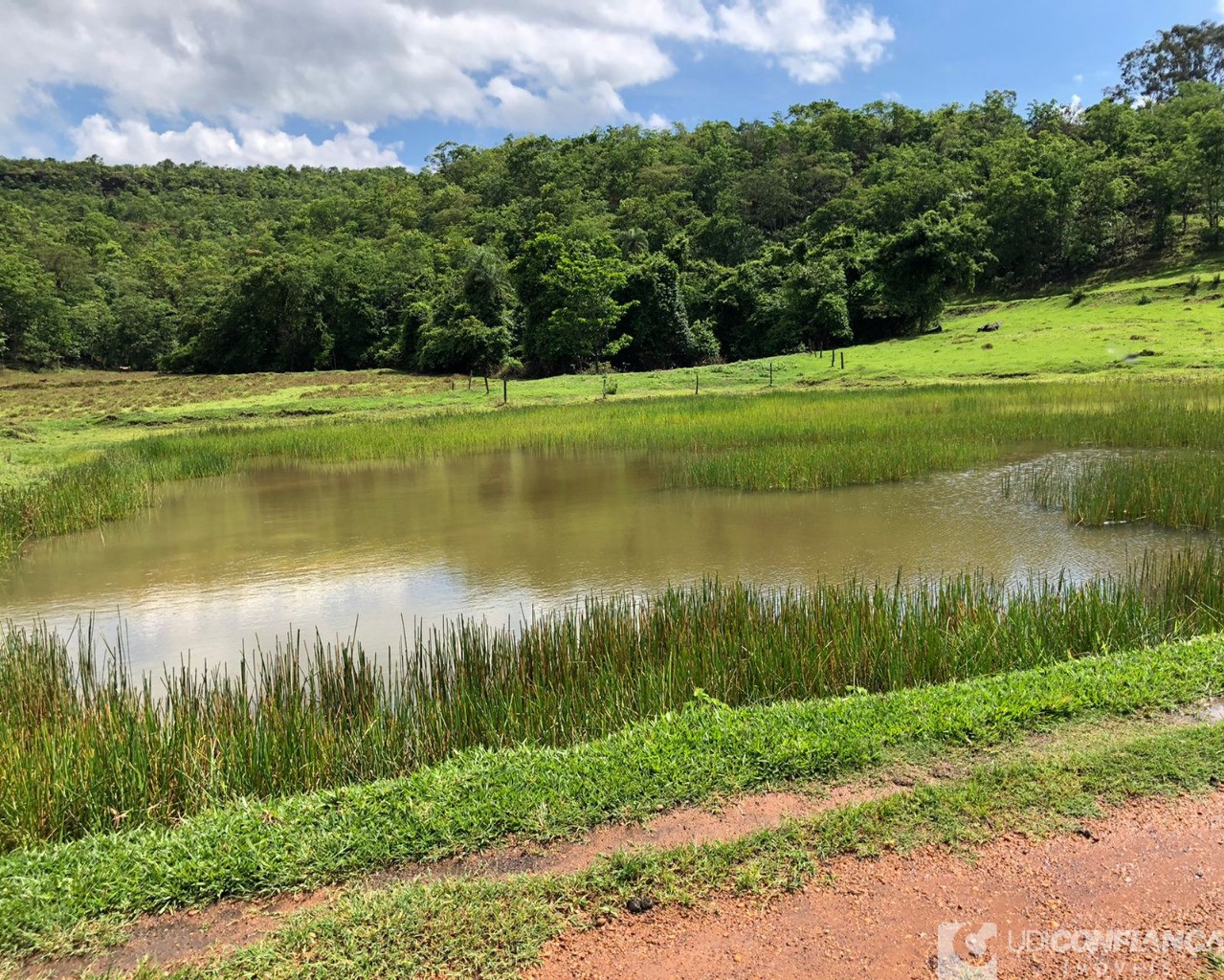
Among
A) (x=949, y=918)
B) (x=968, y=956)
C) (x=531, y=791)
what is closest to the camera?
(x=968, y=956)

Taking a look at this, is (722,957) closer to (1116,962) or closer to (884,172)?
(1116,962)

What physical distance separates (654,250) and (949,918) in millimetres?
58236

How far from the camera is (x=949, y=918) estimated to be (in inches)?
109

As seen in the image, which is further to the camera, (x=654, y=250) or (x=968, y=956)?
(x=654, y=250)

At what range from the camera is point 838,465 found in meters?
13.4

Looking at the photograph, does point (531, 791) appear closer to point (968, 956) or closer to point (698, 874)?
point (698, 874)

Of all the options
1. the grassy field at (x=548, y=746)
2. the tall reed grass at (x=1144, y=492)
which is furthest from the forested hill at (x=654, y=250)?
the grassy field at (x=548, y=746)

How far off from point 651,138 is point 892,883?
9255 cm

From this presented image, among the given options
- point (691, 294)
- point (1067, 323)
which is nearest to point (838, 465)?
point (1067, 323)

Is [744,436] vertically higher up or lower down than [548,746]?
higher up

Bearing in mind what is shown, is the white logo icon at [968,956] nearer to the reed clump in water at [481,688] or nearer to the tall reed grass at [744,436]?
the reed clump in water at [481,688]

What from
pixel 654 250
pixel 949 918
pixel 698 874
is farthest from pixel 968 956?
pixel 654 250

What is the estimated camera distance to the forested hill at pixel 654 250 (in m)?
41.8

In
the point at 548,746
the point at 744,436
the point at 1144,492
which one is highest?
the point at 744,436
